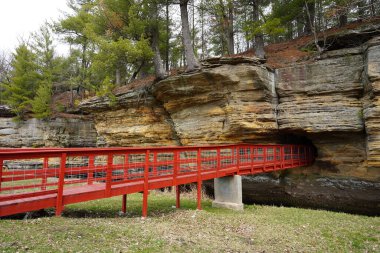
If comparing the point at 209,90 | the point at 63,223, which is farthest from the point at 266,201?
the point at 63,223

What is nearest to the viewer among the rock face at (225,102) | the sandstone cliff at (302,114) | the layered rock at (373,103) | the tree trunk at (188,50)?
the layered rock at (373,103)

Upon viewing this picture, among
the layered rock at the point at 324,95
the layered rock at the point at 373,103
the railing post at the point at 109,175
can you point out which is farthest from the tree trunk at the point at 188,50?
the railing post at the point at 109,175

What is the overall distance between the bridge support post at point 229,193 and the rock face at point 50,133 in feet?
65.1

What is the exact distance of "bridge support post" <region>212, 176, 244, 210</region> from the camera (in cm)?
1105

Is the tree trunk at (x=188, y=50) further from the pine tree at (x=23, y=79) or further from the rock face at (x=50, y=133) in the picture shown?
the pine tree at (x=23, y=79)

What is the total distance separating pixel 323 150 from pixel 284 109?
3.75m

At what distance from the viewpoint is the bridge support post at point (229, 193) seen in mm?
11047

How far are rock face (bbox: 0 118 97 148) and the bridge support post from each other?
19.8m

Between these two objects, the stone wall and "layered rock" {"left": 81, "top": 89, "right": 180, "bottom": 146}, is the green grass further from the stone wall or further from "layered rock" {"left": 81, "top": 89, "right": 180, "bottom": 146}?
"layered rock" {"left": 81, "top": 89, "right": 180, "bottom": 146}

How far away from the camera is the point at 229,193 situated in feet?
37.2

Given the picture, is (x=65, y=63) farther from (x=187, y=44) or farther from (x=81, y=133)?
(x=187, y=44)

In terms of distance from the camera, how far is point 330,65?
48.0 ft

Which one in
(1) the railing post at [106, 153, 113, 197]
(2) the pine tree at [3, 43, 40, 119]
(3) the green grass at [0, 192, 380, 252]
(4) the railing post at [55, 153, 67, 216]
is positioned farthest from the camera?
(2) the pine tree at [3, 43, 40, 119]

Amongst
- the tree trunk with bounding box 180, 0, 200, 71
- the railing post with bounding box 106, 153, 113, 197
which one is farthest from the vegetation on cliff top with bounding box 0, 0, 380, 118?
the railing post with bounding box 106, 153, 113, 197
